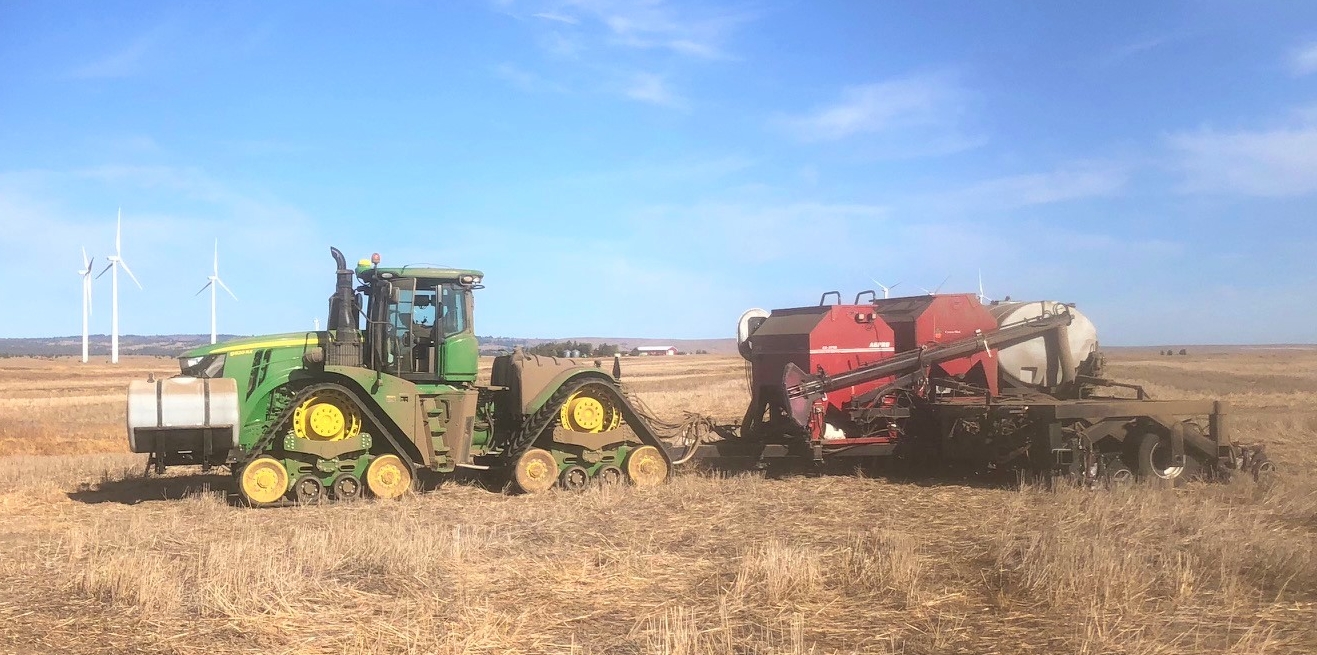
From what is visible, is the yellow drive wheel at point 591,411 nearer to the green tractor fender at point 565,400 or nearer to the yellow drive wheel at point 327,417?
the green tractor fender at point 565,400

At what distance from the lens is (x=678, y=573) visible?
7461mm

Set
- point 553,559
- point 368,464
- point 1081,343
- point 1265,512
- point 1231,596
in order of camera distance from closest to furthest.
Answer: point 1231,596 → point 553,559 → point 1265,512 → point 368,464 → point 1081,343

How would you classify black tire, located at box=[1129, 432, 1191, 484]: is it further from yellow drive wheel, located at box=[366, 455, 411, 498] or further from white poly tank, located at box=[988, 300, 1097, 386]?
yellow drive wheel, located at box=[366, 455, 411, 498]

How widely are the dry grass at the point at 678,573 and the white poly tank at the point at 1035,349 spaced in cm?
297

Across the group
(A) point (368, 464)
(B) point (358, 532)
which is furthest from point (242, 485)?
(B) point (358, 532)

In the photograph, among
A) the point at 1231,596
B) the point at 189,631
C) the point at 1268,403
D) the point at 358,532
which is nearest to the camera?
the point at 189,631

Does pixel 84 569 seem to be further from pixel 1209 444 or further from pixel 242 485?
pixel 1209 444

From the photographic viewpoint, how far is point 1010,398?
517 inches

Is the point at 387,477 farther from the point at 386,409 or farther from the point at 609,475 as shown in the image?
the point at 609,475

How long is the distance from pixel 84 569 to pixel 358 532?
215 cm

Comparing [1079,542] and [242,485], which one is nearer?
[1079,542]

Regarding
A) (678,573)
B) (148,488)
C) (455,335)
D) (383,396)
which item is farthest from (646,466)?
(148,488)

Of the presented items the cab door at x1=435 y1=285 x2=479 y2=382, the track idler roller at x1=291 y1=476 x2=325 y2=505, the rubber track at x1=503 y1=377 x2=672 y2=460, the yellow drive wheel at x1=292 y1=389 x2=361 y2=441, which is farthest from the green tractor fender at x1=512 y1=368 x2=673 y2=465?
the track idler roller at x1=291 y1=476 x2=325 y2=505

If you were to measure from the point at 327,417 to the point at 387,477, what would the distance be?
1.01m
